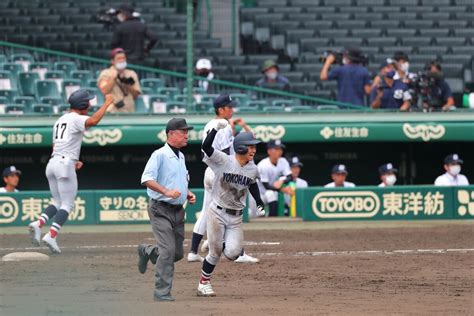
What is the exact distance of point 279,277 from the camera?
11773mm

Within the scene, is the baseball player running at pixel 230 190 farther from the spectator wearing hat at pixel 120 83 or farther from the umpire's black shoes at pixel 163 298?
the spectator wearing hat at pixel 120 83

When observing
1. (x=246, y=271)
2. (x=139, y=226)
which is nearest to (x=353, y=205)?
(x=139, y=226)

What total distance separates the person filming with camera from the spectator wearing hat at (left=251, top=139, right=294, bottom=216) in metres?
2.13

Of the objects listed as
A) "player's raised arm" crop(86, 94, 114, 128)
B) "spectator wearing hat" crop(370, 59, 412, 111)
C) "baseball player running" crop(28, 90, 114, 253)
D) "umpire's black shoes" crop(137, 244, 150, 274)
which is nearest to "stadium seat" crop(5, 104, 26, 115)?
"baseball player running" crop(28, 90, 114, 253)

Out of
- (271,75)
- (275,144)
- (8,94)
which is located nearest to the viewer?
(275,144)

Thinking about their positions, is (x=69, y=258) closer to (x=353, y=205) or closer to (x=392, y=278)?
(x=392, y=278)

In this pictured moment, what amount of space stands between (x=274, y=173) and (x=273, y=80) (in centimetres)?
302

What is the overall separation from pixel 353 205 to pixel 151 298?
27.8 ft

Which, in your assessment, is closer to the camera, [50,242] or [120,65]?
[50,242]

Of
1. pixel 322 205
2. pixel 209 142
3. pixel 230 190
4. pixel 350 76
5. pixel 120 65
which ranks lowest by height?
pixel 322 205

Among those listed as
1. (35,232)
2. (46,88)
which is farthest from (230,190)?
(46,88)

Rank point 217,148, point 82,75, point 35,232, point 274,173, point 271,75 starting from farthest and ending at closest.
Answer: point 271,75, point 82,75, point 274,173, point 35,232, point 217,148

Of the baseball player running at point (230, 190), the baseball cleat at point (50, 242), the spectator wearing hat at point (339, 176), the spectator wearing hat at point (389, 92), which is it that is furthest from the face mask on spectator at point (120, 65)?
the baseball player running at point (230, 190)

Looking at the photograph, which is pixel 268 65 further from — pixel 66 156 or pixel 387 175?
pixel 66 156
